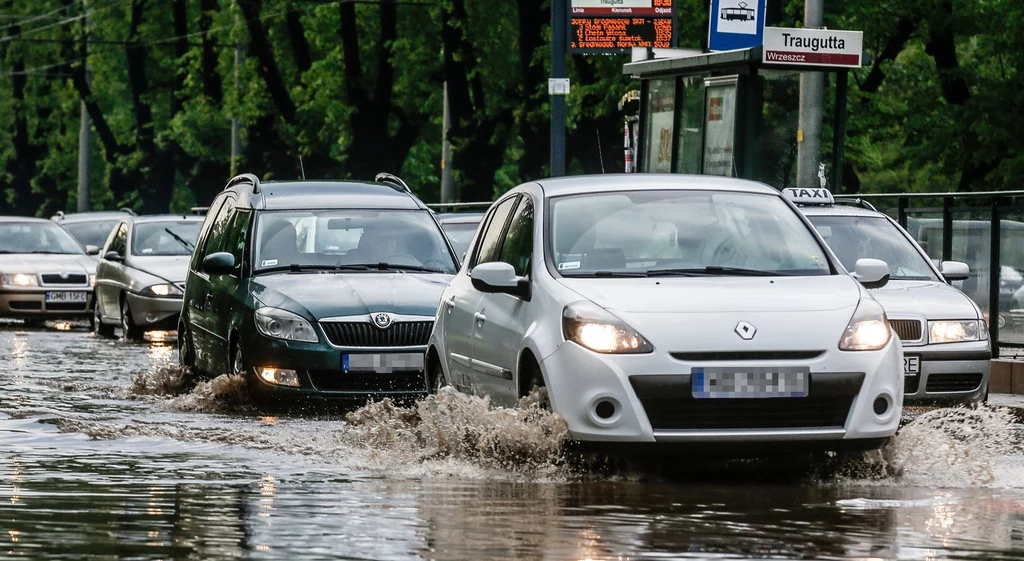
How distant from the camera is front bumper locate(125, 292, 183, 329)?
2355cm

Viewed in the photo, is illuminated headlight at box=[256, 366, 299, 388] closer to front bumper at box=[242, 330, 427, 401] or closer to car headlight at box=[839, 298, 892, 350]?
front bumper at box=[242, 330, 427, 401]

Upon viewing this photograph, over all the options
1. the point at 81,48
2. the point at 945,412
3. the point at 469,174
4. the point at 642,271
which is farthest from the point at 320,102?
the point at 642,271

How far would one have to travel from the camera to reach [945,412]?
13.0m

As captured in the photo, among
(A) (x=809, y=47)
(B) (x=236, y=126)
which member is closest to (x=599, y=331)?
(A) (x=809, y=47)

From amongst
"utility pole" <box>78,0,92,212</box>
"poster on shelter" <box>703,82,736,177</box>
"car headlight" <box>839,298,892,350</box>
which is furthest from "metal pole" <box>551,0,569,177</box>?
"utility pole" <box>78,0,92,212</box>

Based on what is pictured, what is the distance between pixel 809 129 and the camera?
19.9 metres

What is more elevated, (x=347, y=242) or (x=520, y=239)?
(x=520, y=239)

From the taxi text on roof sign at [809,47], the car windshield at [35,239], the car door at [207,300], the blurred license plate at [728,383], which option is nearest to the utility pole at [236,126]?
the car windshield at [35,239]

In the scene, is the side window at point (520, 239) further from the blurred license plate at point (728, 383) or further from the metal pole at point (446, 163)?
the metal pole at point (446, 163)

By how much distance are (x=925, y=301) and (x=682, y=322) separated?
17.4 ft

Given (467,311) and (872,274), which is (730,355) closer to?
(872,274)

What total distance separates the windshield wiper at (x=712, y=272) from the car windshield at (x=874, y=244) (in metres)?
4.77

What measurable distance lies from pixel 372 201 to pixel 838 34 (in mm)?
6427

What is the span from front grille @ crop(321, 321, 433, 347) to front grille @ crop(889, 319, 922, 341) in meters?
3.17
